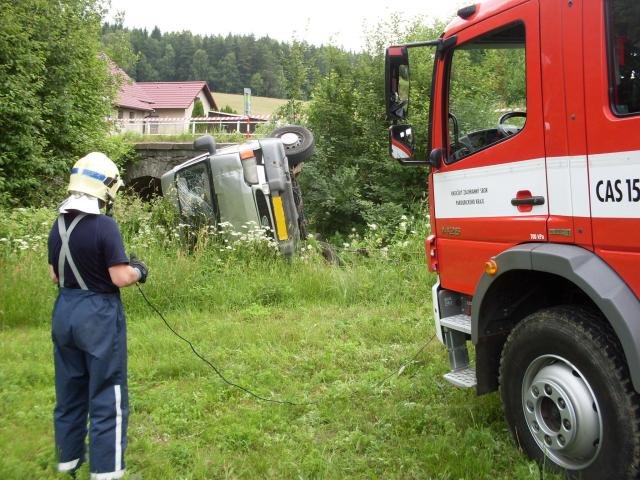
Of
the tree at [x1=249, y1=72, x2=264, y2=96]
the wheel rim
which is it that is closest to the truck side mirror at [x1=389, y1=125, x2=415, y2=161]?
the wheel rim

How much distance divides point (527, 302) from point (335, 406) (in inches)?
63.5

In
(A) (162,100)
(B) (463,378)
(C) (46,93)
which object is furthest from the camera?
(A) (162,100)

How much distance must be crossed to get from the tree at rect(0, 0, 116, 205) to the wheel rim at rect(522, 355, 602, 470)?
12057mm

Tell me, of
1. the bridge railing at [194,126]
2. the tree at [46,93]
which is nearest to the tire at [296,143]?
the tree at [46,93]

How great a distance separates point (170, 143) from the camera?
19.1 metres

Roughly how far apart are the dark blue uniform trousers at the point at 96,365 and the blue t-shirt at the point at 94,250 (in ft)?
0.26

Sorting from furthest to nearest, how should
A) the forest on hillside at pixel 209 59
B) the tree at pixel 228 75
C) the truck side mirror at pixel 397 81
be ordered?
the tree at pixel 228 75 → the forest on hillside at pixel 209 59 → the truck side mirror at pixel 397 81

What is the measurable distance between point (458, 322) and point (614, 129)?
1.68m

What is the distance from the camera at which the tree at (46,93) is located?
500 inches

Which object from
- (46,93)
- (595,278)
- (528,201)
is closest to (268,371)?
(528,201)

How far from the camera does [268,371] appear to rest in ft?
16.7

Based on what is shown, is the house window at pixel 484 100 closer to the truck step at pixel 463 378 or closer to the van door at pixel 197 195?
the truck step at pixel 463 378

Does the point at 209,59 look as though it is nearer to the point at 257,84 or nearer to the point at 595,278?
the point at 257,84

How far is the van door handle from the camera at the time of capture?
10.2 feet
